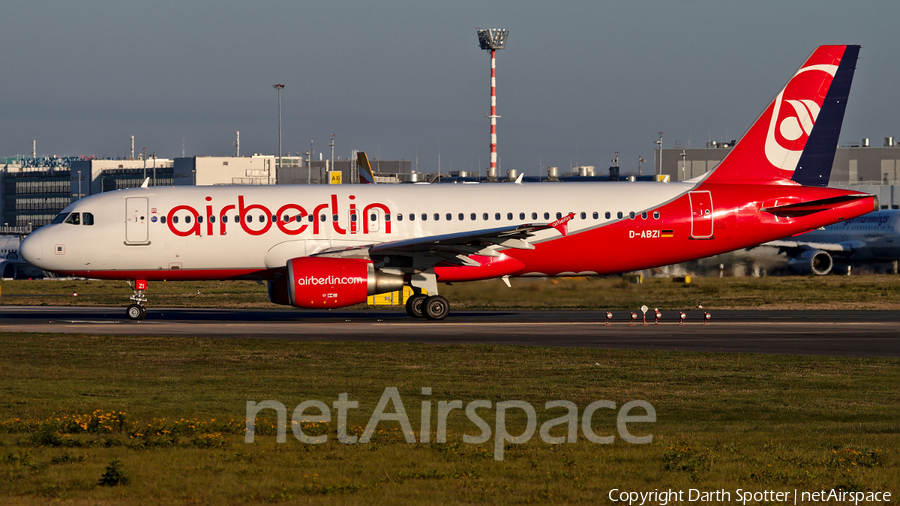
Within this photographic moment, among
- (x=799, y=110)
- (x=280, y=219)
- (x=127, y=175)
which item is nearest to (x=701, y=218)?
(x=799, y=110)

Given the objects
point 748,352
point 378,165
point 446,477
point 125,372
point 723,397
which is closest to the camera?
point 446,477

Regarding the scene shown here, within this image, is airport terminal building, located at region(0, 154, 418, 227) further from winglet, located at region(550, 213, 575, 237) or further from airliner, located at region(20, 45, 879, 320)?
winglet, located at region(550, 213, 575, 237)

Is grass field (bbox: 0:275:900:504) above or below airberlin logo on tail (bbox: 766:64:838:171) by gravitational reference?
below

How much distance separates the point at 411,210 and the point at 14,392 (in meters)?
15.8

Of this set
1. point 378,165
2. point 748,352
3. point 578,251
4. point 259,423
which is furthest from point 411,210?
point 378,165

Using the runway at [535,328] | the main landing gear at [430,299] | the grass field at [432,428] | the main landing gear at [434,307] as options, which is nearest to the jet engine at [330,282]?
the runway at [535,328]

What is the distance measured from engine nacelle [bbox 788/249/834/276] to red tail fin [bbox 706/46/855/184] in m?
25.8

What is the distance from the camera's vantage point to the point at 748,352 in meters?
19.5

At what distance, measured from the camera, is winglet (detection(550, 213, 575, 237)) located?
27.3m

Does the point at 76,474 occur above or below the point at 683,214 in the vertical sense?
below

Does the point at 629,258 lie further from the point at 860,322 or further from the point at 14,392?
the point at 14,392

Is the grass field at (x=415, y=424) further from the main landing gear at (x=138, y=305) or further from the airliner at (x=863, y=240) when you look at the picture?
the airliner at (x=863, y=240)

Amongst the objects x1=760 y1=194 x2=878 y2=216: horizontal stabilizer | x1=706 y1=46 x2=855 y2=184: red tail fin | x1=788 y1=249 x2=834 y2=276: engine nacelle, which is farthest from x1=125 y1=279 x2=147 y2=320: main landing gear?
x1=788 y1=249 x2=834 y2=276: engine nacelle

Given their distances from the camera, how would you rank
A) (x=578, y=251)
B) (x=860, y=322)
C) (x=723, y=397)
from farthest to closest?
(x=578, y=251)
(x=860, y=322)
(x=723, y=397)
